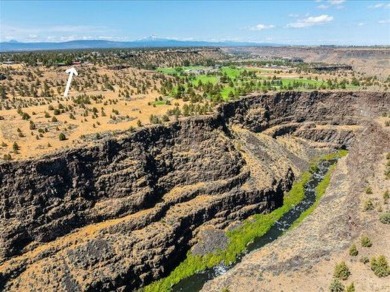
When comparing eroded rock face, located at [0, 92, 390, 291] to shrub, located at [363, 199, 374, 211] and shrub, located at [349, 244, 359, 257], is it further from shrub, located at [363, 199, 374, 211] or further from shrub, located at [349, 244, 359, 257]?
shrub, located at [349, 244, 359, 257]

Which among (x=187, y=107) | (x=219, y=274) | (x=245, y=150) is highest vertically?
(x=187, y=107)

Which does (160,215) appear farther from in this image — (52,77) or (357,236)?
(52,77)

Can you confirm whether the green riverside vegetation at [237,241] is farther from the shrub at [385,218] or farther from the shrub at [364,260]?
the shrub at [364,260]

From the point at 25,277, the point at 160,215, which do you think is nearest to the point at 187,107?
the point at 160,215

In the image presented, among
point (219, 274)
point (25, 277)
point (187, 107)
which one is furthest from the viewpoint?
point (187, 107)

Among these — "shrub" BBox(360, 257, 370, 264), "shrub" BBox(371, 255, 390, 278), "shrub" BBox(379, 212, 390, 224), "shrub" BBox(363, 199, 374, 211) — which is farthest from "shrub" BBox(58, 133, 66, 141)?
"shrub" BBox(379, 212, 390, 224)

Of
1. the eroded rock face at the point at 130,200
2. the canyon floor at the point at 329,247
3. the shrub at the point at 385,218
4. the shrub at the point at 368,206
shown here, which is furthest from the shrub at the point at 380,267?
the eroded rock face at the point at 130,200

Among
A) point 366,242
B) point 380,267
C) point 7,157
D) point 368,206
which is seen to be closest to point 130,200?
point 7,157
